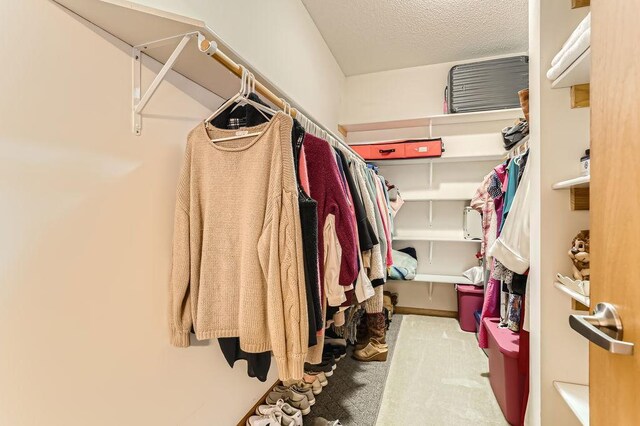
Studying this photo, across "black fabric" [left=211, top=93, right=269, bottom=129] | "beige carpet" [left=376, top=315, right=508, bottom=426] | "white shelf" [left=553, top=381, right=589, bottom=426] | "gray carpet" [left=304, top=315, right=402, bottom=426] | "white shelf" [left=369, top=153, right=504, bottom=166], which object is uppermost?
"white shelf" [left=369, top=153, right=504, bottom=166]

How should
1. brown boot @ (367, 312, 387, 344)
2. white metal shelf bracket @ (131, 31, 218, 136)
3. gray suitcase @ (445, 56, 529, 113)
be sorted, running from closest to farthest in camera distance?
Result: 1. white metal shelf bracket @ (131, 31, 218, 136)
2. brown boot @ (367, 312, 387, 344)
3. gray suitcase @ (445, 56, 529, 113)

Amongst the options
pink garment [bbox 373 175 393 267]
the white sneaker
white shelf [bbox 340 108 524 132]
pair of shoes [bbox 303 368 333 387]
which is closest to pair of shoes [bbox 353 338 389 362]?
pair of shoes [bbox 303 368 333 387]

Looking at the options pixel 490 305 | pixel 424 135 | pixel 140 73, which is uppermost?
pixel 424 135

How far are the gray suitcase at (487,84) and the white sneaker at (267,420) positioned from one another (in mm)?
2972

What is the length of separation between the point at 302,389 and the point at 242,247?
47.9 inches

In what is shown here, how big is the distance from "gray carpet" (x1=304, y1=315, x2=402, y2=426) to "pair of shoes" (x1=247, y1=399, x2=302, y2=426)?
115 mm

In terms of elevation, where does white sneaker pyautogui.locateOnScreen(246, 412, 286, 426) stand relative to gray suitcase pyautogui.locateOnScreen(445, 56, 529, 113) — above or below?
below

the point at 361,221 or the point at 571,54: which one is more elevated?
the point at 571,54

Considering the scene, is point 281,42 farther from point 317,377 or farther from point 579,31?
point 317,377

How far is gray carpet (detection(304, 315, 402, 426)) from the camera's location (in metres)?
1.67

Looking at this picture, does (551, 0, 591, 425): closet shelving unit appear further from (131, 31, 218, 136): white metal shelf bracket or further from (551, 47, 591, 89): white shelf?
(131, 31, 218, 136): white metal shelf bracket

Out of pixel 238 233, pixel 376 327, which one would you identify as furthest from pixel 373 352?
pixel 238 233

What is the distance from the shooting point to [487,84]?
2.93 meters

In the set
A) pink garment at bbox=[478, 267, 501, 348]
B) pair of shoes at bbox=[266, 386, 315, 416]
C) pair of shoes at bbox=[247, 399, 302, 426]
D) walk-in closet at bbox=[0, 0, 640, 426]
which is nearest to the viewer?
walk-in closet at bbox=[0, 0, 640, 426]
